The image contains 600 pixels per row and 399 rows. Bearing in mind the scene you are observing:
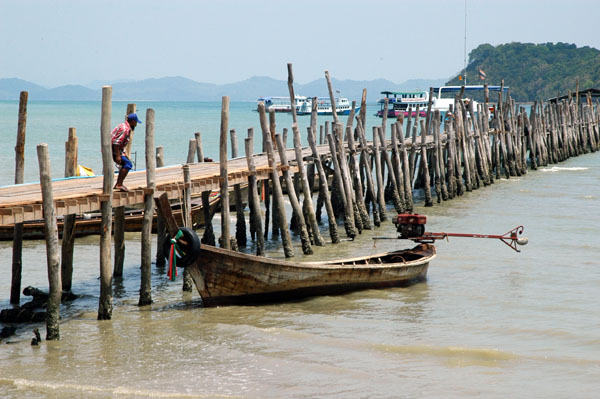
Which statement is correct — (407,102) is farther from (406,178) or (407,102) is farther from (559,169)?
(406,178)

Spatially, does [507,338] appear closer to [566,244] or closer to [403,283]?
[403,283]

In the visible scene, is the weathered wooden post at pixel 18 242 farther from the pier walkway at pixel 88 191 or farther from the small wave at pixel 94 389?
the small wave at pixel 94 389

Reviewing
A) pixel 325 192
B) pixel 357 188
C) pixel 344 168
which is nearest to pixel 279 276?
pixel 325 192

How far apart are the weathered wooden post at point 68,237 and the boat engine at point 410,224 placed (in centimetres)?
620

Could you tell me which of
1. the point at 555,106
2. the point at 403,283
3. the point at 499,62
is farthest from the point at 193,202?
the point at 499,62

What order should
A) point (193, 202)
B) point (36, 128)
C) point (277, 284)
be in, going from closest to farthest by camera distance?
point (277, 284), point (193, 202), point (36, 128)

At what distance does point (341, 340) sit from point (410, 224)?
475 centimetres

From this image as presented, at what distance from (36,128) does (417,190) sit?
6181cm

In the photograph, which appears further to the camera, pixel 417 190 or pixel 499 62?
pixel 499 62

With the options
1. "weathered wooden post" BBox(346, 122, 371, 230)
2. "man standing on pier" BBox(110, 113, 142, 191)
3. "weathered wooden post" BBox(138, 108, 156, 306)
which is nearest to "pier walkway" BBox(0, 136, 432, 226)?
"weathered wooden post" BBox(138, 108, 156, 306)

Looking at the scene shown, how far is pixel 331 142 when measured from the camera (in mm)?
19109

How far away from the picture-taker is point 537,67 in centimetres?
17475

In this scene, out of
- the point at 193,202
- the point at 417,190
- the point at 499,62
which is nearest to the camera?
the point at 193,202

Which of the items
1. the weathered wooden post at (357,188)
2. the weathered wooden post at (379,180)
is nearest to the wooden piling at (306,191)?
the weathered wooden post at (357,188)
